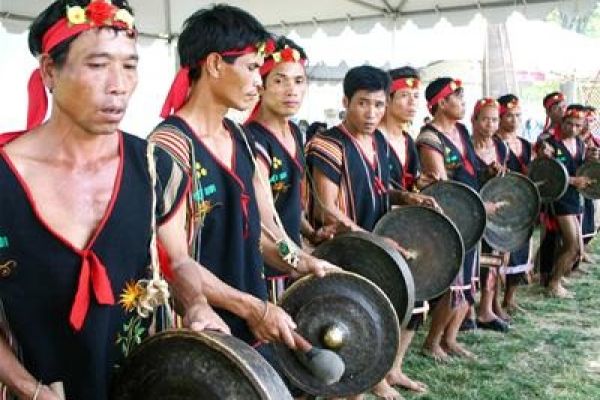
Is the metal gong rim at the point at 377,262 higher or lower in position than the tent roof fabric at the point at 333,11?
lower

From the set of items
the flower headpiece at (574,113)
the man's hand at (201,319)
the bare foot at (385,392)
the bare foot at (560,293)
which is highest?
the flower headpiece at (574,113)

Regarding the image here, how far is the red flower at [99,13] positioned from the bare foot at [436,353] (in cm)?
426

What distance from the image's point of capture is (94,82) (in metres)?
1.73

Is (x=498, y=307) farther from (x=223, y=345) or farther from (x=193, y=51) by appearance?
(x=223, y=345)

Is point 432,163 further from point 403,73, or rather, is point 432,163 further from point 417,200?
point 417,200

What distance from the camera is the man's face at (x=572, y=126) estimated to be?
778cm

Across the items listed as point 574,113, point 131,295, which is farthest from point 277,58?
point 574,113

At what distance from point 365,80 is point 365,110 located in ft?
0.59

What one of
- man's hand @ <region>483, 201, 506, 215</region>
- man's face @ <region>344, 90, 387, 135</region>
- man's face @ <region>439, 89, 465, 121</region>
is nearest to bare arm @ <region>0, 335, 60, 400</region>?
man's face @ <region>344, 90, 387, 135</region>

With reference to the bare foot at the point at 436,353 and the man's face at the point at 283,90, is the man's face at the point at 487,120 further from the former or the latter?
the man's face at the point at 283,90

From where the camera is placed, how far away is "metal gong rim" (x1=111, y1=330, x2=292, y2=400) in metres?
1.60

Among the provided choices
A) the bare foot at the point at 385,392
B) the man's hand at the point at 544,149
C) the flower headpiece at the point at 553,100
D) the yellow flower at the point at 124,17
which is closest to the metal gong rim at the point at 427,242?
the bare foot at the point at 385,392

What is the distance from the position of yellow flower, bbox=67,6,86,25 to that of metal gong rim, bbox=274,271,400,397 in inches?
56.5

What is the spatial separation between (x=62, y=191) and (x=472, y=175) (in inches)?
167
